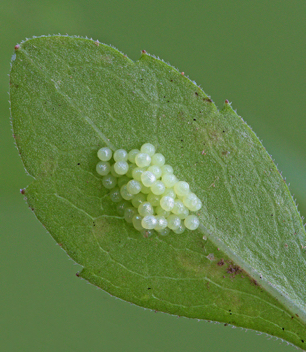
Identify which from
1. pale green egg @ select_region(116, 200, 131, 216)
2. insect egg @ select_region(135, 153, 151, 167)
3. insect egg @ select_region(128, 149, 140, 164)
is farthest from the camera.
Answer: pale green egg @ select_region(116, 200, 131, 216)

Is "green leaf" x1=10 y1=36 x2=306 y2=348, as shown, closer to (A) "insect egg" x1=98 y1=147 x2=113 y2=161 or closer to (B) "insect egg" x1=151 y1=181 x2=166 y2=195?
(A) "insect egg" x1=98 y1=147 x2=113 y2=161

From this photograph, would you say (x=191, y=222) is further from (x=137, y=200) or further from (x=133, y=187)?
(x=133, y=187)

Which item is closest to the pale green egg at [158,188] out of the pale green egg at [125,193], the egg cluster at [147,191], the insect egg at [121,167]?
the egg cluster at [147,191]

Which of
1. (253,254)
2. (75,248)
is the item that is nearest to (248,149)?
(253,254)

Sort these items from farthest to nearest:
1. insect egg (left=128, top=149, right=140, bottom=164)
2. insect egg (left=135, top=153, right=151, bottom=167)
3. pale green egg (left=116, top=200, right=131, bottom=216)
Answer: pale green egg (left=116, top=200, right=131, bottom=216) < insect egg (left=128, top=149, right=140, bottom=164) < insect egg (left=135, top=153, right=151, bottom=167)

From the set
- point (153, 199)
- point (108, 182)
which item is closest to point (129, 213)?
point (153, 199)

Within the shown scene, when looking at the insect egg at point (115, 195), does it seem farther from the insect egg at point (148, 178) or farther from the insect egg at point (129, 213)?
the insect egg at point (148, 178)

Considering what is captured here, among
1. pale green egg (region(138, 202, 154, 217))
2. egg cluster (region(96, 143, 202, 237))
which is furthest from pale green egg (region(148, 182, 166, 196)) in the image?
pale green egg (region(138, 202, 154, 217))
